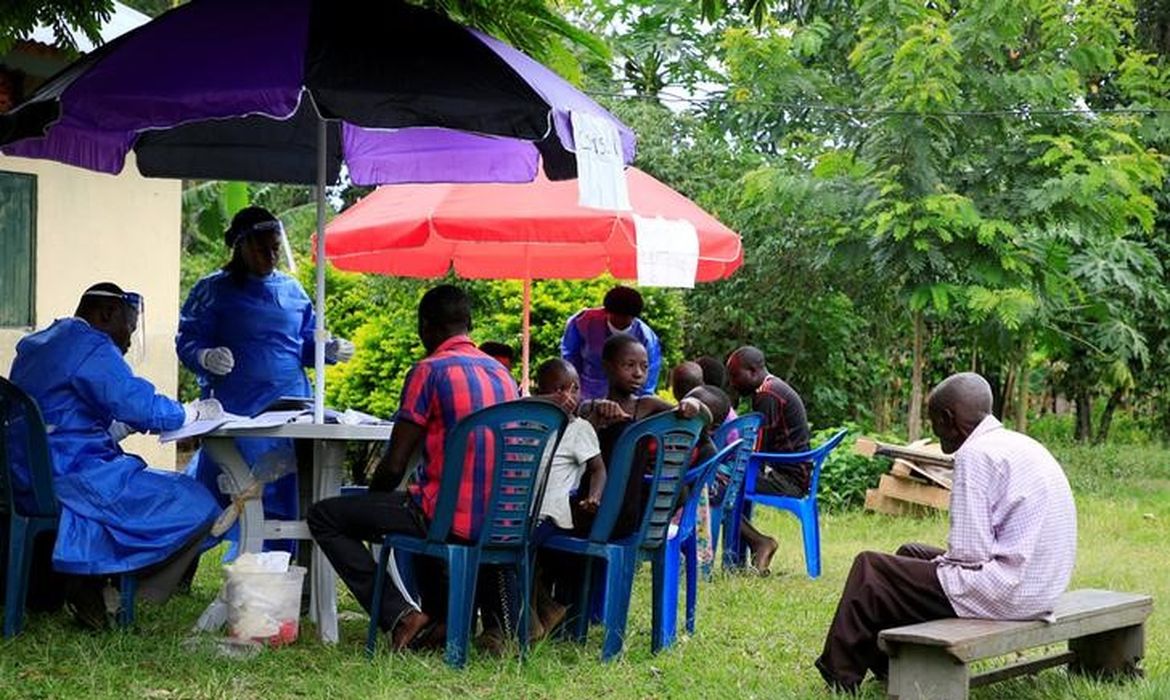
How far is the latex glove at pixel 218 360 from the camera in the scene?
781 cm

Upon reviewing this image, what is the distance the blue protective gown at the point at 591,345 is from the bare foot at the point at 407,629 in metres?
3.36

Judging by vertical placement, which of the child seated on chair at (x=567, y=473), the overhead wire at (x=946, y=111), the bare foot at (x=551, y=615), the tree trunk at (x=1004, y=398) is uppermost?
the overhead wire at (x=946, y=111)

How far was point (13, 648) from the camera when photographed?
6.54 metres

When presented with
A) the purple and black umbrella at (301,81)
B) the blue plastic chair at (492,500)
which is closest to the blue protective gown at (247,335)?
the purple and black umbrella at (301,81)

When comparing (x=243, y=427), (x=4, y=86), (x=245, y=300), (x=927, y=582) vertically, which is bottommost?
(x=927, y=582)

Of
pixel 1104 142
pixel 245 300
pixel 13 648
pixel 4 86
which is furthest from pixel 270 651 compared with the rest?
pixel 1104 142

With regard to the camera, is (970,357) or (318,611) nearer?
(318,611)

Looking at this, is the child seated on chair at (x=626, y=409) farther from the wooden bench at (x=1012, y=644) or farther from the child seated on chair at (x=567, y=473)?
the wooden bench at (x=1012, y=644)

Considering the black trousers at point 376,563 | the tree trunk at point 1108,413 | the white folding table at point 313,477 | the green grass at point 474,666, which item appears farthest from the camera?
the tree trunk at point 1108,413

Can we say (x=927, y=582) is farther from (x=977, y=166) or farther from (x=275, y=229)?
(x=977, y=166)

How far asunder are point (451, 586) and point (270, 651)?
0.86 metres

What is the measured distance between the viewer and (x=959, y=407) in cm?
580

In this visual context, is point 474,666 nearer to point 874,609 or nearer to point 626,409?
point 626,409

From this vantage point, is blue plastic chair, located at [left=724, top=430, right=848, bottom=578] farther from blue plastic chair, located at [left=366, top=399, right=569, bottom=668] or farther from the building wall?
the building wall
